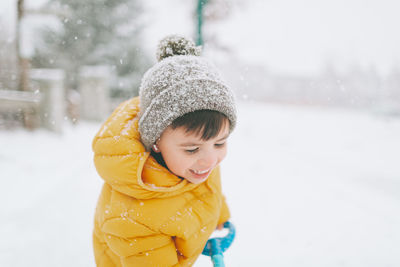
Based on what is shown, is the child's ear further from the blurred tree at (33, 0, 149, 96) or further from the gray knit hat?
the blurred tree at (33, 0, 149, 96)

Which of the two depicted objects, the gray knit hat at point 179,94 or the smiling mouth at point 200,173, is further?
the smiling mouth at point 200,173

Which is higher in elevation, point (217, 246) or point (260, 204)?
point (217, 246)

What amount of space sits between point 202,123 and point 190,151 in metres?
0.13

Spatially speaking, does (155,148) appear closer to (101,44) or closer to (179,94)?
(179,94)

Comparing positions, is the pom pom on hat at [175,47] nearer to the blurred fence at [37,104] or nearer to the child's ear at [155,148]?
the child's ear at [155,148]

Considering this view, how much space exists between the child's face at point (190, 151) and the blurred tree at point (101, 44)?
331 inches

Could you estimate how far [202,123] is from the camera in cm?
106

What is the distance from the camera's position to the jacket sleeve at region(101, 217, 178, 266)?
43.3 inches

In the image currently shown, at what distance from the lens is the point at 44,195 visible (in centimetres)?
273

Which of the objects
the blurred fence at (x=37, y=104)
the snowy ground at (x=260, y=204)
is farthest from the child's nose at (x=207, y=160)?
the blurred fence at (x=37, y=104)

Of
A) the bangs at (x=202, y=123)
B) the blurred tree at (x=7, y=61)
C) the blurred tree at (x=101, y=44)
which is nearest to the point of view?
the bangs at (x=202, y=123)

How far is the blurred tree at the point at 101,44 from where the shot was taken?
8.91 meters

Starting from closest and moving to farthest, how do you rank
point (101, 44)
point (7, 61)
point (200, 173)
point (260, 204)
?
point (200, 173) → point (260, 204) → point (7, 61) → point (101, 44)

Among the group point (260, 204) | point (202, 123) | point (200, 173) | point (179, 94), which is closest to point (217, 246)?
point (200, 173)
